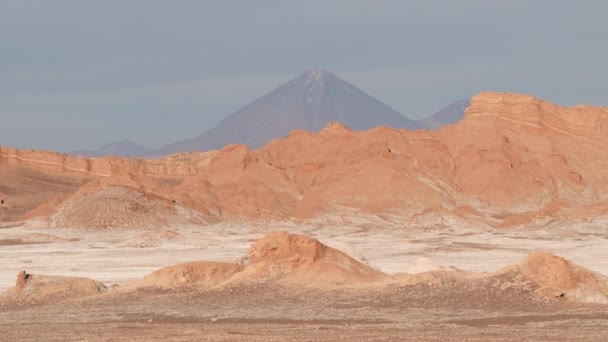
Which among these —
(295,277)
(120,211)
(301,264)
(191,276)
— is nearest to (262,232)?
(120,211)

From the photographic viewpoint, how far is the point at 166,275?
125 ft

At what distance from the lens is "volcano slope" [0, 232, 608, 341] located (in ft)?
86.6

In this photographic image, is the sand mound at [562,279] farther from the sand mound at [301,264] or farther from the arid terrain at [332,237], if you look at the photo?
the sand mound at [301,264]

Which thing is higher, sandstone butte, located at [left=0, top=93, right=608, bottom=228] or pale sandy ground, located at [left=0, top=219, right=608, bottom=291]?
sandstone butte, located at [left=0, top=93, right=608, bottom=228]

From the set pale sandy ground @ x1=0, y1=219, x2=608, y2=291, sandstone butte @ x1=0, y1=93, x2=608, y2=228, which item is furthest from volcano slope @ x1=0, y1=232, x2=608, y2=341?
sandstone butte @ x1=0, y1=93, x2=608, y2=228

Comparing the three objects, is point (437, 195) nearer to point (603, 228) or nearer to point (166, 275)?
point (603, 228)

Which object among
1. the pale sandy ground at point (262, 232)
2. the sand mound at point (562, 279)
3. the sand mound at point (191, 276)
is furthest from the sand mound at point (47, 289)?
the sand mound at point (562, 279)

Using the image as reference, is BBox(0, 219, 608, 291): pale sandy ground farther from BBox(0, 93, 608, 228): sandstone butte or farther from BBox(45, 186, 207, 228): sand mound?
BBox(0, 93, 608, 228): sandstone butte

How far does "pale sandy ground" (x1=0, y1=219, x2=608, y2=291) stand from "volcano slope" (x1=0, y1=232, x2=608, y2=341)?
7408mm

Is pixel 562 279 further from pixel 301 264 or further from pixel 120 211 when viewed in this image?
pixel 120 211

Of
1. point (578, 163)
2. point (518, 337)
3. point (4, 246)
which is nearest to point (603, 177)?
point (578, 163)

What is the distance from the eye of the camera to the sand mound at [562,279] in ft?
107

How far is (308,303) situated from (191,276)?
6.59 meters

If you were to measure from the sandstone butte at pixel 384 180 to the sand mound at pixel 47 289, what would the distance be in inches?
2616
